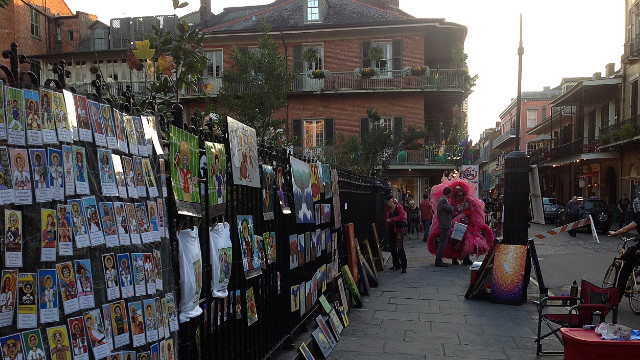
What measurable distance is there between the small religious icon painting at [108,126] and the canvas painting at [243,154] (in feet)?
4.91

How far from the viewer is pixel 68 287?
235 centimetres

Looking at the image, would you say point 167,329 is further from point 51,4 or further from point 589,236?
point 51,4

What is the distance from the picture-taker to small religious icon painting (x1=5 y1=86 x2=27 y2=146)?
2.12 metres

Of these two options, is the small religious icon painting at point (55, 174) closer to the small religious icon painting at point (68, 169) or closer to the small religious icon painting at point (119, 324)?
the small religious icon painting at point (68, 169)

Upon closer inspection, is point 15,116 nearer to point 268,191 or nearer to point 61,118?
point 61,118

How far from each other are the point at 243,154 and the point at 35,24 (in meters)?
42.8

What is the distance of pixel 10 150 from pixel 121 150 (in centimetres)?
73

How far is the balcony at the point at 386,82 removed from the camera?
30672 millimetres

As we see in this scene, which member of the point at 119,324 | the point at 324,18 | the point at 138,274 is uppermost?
the point at 324,18

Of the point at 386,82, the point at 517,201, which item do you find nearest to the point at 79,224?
the point at 517,201

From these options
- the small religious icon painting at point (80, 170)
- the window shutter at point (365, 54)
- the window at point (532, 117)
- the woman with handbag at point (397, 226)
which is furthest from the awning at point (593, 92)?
the small religious icon painting at point (80, 170)

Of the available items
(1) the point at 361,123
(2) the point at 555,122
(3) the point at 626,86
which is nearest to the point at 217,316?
(1) the point at 361,123

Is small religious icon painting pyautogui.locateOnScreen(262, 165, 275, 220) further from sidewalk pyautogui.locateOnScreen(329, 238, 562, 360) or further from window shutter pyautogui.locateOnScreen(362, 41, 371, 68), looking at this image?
window shutter pyautogui.locateOnScreen(362, 41, 371, 68)

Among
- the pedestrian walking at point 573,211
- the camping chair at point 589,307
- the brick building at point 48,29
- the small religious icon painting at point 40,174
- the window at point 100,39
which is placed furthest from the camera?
the window at point 100,39
